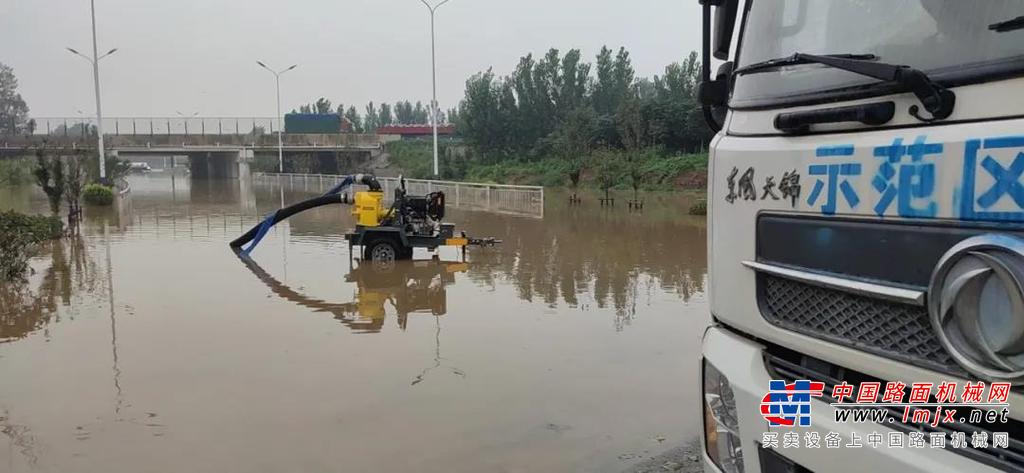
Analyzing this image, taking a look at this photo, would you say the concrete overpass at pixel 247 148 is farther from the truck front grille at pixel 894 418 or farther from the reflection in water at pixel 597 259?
the truck front grille at pixel 894 418

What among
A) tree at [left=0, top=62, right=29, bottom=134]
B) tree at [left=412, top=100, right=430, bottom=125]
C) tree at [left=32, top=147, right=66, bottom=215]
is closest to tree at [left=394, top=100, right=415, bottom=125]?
tree at [left=412, top=100, right=430, bottom=125]

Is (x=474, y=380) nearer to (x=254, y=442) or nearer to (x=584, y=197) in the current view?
(x=254, y=442)

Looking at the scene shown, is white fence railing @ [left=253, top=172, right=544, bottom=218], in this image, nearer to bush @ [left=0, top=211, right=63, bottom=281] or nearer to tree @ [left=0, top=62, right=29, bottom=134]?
bush @ [left=0, top=211, right=63, bottom=281]

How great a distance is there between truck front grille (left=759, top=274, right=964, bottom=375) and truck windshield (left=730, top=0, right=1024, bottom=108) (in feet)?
1.73

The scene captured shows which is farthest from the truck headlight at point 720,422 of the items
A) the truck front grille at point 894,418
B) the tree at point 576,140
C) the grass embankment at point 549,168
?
the tree at point 576,140

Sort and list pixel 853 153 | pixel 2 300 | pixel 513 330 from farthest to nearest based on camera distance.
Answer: pixel 2 300 → pixel 513 330 → pixel 853 153

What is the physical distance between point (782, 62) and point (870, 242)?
2.05ft

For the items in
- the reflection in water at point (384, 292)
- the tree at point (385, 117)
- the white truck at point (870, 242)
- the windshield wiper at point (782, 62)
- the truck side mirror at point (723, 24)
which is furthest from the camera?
the tree at point (385, 117)

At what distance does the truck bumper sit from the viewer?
5.27 feet

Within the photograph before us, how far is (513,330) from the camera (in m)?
7.32

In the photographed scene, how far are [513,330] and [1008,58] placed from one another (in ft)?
19.7

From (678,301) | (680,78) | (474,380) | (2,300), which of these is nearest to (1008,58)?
(474,380)

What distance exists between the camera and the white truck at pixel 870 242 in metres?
1.50

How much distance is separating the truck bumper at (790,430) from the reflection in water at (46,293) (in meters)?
7.16
